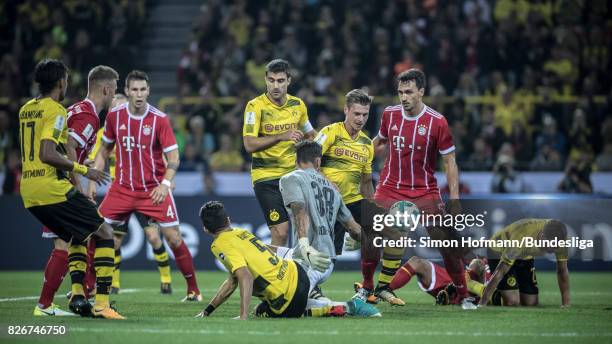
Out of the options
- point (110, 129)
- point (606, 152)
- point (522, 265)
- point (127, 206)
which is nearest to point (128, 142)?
point (110, 129)

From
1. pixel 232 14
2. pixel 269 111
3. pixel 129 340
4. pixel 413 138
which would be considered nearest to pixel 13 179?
pixel 232 14

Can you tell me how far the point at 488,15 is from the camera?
72.3 ft

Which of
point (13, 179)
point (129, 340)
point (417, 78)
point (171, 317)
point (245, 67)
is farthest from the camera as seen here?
point (245, 67)

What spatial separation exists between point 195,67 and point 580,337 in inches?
601

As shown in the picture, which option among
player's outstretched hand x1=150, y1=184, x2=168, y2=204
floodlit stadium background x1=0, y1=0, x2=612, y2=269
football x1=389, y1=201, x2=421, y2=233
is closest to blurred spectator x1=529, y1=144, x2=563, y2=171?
floodlit stadium background x1=0, y1=0, x2=612, y2=269

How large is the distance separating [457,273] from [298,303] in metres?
2.31

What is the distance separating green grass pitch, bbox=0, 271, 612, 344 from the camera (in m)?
8.06

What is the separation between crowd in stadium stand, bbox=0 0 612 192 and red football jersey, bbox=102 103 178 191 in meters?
6.98

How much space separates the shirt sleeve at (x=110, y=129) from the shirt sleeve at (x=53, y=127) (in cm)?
231

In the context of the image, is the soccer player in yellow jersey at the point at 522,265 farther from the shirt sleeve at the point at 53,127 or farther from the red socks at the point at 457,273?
the shirt sleeve at the point at 53,127

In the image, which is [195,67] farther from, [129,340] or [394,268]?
[129,340]

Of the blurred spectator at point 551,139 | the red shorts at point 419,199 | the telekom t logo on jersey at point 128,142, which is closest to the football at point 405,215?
the red shorts at point 419,199

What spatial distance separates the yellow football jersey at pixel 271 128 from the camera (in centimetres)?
1129

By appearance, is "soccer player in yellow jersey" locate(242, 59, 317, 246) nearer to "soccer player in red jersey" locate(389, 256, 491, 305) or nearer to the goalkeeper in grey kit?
the goalkeeper in grey kit
